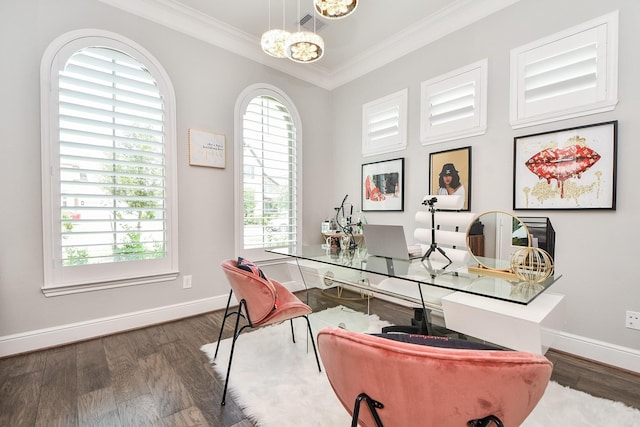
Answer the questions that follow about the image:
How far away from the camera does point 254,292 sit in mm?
1618

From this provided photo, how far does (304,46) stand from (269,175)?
164 centimetres

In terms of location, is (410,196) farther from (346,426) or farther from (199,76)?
(199,76)

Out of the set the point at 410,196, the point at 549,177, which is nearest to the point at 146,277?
the point at 410,196

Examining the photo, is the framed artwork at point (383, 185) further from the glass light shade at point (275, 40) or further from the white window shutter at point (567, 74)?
the glass light shade at point (275, 40)

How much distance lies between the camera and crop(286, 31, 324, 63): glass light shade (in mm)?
2133

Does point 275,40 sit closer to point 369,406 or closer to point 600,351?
point 369,406

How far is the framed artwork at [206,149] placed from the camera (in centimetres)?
296

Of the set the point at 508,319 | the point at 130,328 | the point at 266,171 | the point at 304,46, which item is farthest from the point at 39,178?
the point at 508,319

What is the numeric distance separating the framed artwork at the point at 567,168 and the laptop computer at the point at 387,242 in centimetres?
116

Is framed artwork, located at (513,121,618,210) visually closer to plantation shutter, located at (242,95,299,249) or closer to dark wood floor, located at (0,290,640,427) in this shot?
dark wood floor, located at (0,290,640,427)

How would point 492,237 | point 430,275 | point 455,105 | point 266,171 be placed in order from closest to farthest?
point 430,275, point 492,237, point 455,105, point 266,171

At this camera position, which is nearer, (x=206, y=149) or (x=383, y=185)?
(x=206, y=149)

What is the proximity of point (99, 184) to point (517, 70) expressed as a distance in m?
3.68

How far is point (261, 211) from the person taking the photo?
137 inches
